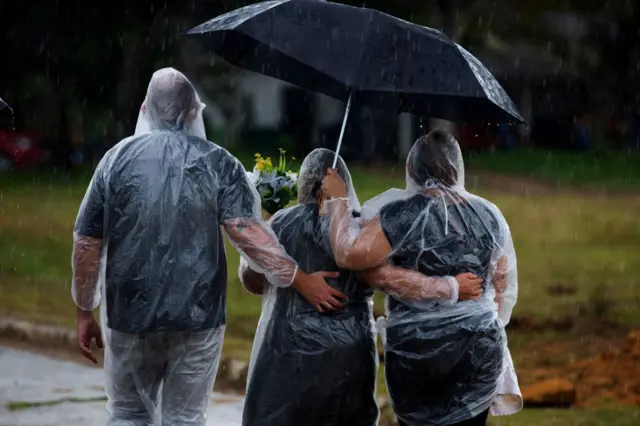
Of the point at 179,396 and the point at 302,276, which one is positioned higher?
the point at 302,276

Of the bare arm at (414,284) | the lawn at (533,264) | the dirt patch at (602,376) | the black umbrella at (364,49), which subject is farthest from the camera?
the lawn at (533,264)

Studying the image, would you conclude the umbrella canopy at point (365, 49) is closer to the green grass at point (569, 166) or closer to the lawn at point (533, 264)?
the lawn at point (533, 264)

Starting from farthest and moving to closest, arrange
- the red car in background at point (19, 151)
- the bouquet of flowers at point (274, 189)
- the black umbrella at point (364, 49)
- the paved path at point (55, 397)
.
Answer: the red car in background at point (19, 151) → the paved path at point (55, 397) → the bouquet of flowers at point (274, 189) → the black umbrella at point (364, 49)

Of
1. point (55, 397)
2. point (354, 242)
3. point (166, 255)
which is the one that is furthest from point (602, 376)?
point (166, 255)

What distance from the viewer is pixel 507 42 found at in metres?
28.5

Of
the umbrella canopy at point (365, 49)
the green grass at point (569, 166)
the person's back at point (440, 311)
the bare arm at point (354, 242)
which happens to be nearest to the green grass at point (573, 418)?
the person's back at point (440, 311)

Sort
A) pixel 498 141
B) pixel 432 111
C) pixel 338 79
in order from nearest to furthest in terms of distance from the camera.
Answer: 1. pixel 338 79
2. pixel 432 111
3. pixel 498 141

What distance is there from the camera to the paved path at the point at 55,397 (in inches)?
273

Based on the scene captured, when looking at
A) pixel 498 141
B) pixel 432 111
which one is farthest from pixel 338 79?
pixel 498 141

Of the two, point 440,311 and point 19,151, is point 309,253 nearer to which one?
point 440,311

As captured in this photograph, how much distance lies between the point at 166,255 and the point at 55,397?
346 centimetres

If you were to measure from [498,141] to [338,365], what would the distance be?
26334 millimetres

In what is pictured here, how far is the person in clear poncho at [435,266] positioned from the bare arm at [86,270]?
933mm

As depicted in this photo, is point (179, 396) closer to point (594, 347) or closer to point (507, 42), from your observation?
point (594, 347)
